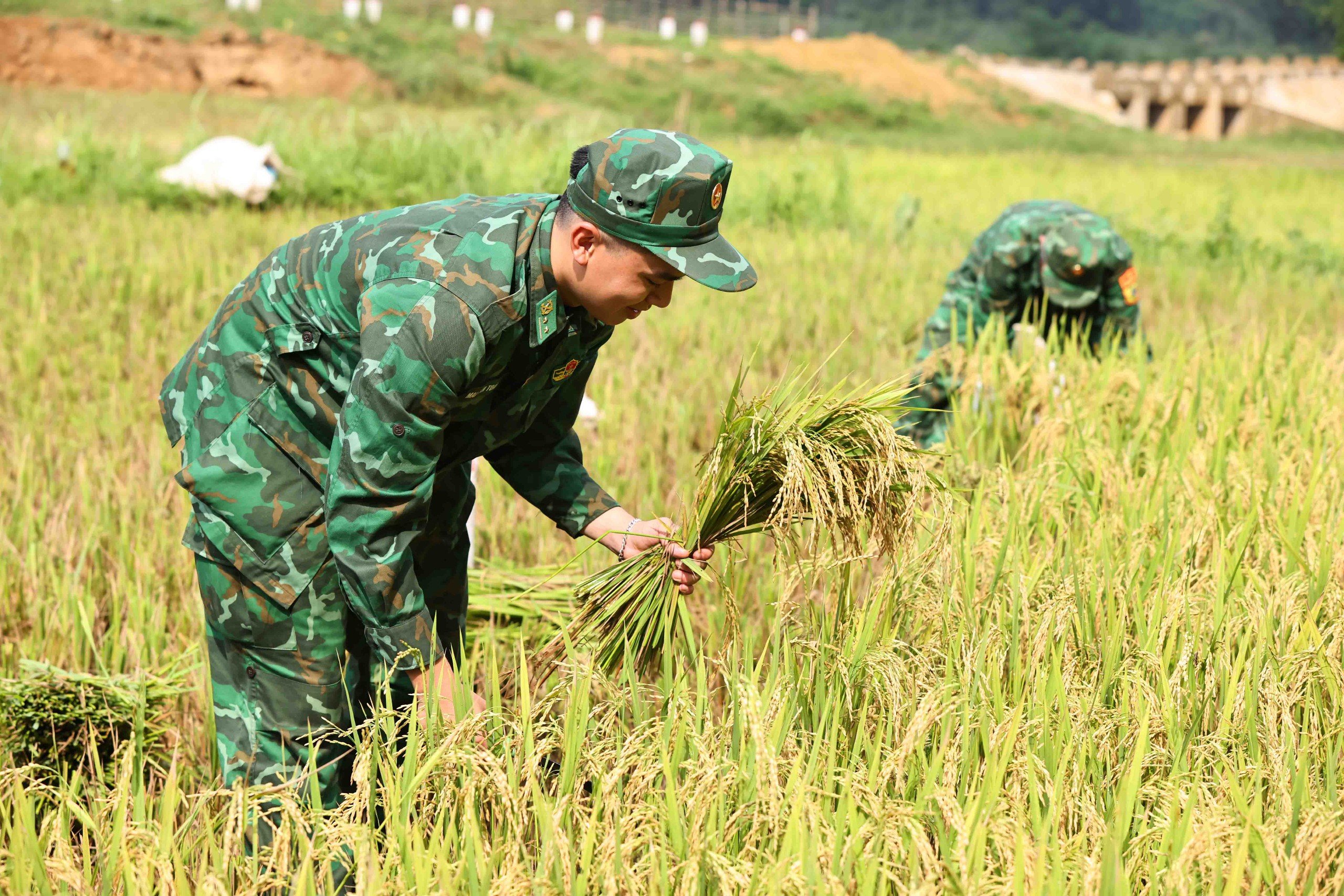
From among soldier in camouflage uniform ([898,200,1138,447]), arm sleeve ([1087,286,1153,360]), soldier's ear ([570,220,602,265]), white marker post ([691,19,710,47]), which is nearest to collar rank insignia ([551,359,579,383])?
soldier's ear ([570,220,602,265])

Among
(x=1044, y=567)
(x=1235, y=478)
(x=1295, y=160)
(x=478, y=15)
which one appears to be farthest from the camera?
(x=478, y=15)

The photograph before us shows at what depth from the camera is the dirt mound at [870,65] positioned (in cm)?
2986

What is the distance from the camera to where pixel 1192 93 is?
37688 mm

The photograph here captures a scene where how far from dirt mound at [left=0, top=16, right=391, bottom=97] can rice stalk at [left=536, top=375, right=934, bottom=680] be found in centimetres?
1902

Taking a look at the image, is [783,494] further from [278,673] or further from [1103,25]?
[1103,25]

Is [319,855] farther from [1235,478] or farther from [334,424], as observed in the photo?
[1235,478]

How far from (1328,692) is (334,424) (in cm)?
179

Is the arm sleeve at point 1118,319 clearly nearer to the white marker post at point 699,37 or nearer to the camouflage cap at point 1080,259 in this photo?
the camouflage cap at point 1080,259

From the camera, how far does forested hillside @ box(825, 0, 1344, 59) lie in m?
60.9

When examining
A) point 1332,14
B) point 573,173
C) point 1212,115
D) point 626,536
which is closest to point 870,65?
point 1212,115

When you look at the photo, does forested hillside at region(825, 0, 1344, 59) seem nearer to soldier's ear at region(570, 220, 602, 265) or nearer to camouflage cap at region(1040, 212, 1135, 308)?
camouflage cap at region(1040, 212, 1135, 308)

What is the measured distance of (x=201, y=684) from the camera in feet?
8.68

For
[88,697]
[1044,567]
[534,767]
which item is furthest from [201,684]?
[1044,567]

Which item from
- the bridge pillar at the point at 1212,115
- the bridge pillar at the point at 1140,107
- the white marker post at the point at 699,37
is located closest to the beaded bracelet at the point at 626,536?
the white marker post at the point at 699,37
